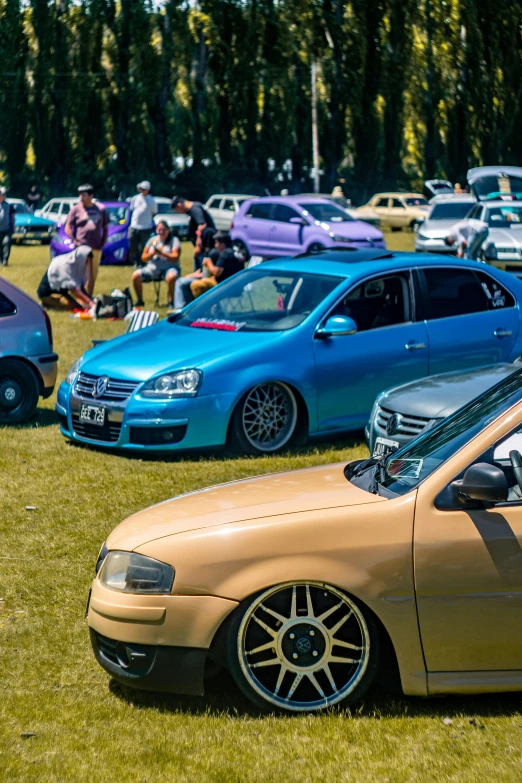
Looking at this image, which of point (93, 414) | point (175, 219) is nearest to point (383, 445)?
point (93, 414)

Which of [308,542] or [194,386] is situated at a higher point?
[308,542]

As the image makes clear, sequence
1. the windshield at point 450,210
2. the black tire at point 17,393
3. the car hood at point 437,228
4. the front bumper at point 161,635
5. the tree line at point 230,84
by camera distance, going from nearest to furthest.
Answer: the front bumper at point 161,635 < the black tire at point 17,393 < the car hood at point 437,228 < the windshield at point 450,210 < the tree line at point 230,84

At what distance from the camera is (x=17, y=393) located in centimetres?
1110

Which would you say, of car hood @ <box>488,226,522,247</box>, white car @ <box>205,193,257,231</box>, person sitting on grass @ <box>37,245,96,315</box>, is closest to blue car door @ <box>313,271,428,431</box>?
person sitting on grass @ <box>37,245,96,315</box>

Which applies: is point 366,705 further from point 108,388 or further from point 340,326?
point 108,388

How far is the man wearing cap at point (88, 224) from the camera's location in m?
18.2

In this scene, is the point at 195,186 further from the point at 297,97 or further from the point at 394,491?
the point at 394,491

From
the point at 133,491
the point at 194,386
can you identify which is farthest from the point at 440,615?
the point at 194,386

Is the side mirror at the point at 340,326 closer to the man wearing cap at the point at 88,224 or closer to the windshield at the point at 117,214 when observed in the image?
the man wearing cap at the point at 88,224

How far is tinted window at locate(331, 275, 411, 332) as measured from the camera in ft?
32.8

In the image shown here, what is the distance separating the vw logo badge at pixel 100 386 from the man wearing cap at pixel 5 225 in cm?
1560

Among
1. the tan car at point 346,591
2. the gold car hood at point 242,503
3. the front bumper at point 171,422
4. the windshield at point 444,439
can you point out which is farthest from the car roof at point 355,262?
the tan car at point 346,591

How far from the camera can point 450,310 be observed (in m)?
10.4

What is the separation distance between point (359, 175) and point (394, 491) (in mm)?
56608
